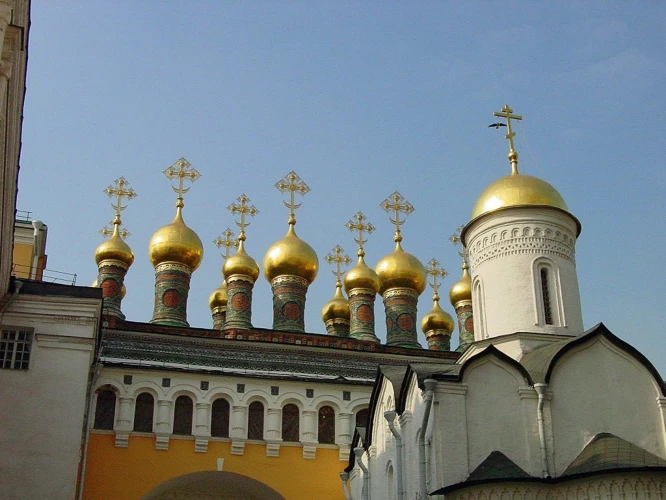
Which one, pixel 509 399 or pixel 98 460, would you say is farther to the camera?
pixel 98 460

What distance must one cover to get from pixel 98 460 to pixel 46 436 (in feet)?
8.92

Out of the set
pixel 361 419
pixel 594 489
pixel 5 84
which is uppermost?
pixel 5 84

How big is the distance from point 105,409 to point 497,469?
27.6 feet

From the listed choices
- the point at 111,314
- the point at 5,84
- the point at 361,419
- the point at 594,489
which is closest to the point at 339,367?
the point at 361,419

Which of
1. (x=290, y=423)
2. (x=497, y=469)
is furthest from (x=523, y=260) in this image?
(x=290, y=423)

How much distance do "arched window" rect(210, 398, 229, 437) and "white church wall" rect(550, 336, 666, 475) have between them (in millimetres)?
7239

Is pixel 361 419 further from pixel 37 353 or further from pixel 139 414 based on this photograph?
pixel 37 353

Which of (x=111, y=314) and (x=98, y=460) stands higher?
(x=111, y=314)

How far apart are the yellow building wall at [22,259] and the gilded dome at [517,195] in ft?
31.0

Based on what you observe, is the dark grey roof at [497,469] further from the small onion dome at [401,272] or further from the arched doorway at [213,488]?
the small onion dome at [401,272]

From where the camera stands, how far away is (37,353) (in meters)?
14.7

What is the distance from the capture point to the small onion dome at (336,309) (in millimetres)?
27422

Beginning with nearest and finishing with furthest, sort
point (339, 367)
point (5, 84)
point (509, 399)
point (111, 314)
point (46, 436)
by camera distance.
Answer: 1. point (5, 84)
2. point (509, 399)
3. point (46, 436)
4. point (339, 367)
5. point (111, 314)

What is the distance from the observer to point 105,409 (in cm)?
1720
